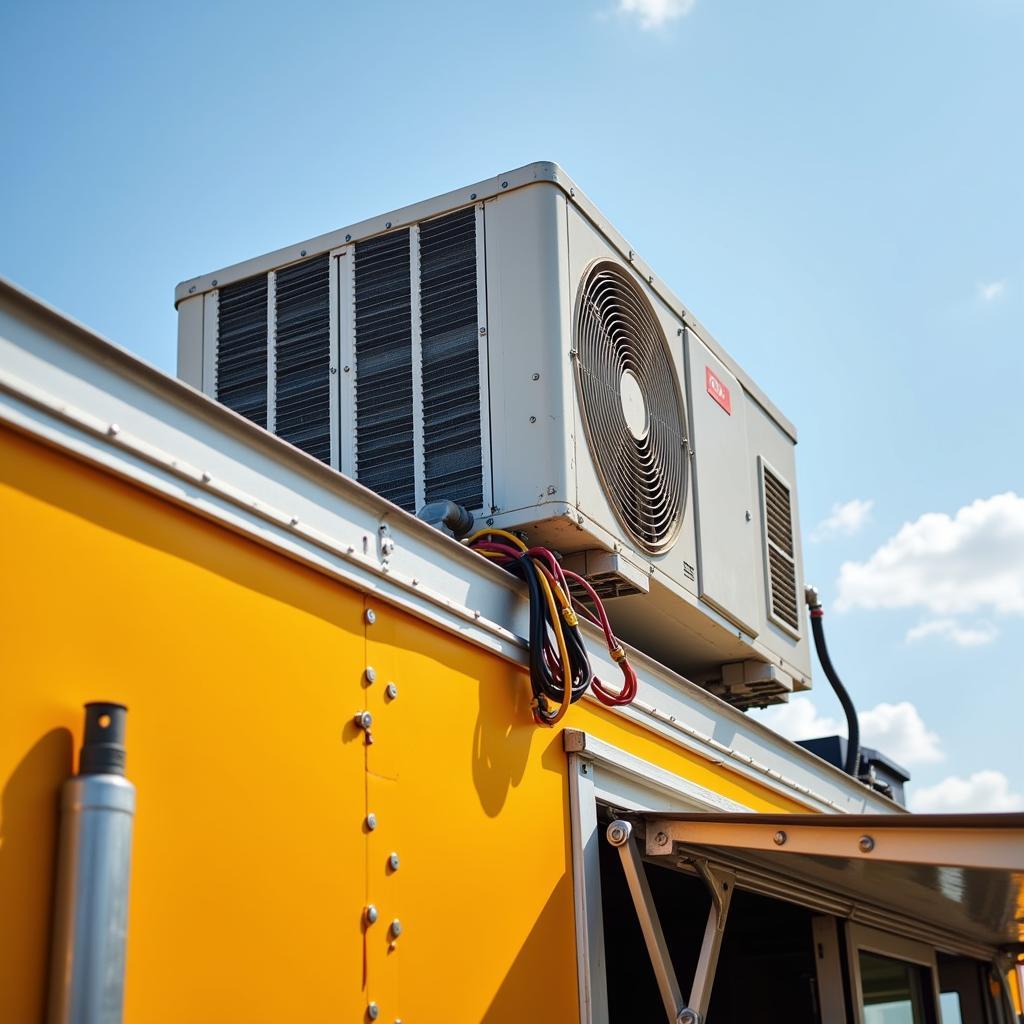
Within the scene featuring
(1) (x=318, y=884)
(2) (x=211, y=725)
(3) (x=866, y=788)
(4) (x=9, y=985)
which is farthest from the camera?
(3) (x=866, y=788)

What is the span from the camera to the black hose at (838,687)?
6578mm

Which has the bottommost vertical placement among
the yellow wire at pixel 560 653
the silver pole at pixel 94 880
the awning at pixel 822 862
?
the silver pole at pixel 94 880

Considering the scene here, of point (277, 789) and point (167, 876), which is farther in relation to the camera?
point (277, 789)

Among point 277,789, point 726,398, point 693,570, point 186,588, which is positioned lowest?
point 277,789

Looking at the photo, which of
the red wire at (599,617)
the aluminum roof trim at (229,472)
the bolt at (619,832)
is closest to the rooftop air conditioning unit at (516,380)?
the red wire at (599,617)

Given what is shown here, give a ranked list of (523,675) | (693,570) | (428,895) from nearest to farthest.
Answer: (428,895), (523,675), (693,570)

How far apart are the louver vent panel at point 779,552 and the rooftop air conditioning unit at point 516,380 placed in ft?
1.12

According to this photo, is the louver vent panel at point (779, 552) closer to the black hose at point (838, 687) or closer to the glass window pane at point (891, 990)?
the black hose at point (838, 687)

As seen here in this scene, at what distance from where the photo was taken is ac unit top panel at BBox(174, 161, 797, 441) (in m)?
4.57

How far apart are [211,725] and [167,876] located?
0.31 meters

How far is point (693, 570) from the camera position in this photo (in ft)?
16.9

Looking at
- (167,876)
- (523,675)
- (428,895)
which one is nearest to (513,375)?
(523,675)

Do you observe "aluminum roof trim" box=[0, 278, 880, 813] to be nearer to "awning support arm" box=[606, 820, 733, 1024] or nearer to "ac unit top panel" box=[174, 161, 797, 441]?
"awning support arm" box=[606, 820, 733, 1024]

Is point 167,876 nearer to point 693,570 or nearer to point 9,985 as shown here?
point 9,985
